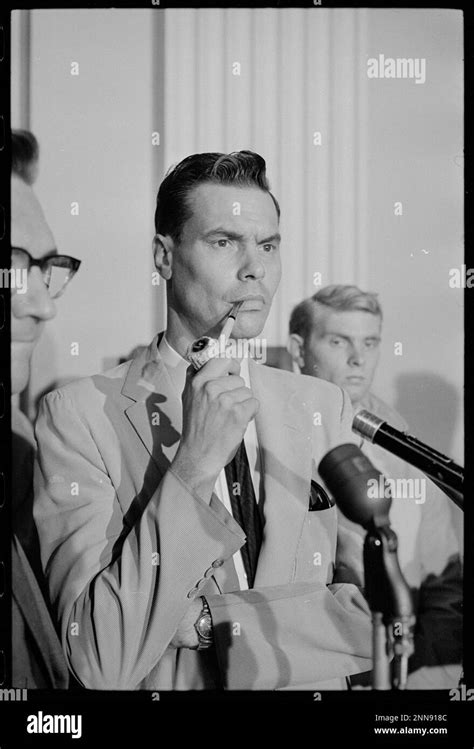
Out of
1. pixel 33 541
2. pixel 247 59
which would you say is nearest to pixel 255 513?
pixel 33 541

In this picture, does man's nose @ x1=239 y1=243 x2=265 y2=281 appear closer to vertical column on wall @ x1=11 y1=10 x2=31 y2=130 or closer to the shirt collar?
the shirt collar

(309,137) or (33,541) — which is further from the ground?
(309,137)

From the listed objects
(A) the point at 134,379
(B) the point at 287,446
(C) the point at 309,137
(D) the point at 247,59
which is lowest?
(B) the point at 287,446

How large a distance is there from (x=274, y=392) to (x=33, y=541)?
28.7 inches

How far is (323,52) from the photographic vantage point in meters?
2.55

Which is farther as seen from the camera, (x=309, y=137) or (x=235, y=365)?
(x=309, y=137)

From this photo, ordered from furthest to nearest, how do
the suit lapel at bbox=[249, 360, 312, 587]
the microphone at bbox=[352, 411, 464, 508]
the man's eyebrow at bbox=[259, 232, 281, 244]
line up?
1. the man's eyebrow at bbox=[259, 232, 281, 244]
2. the suit lapel at bbox=[249, 360, 312, 587]
3. the microphone at bbox=[352, 411, 464, 508]

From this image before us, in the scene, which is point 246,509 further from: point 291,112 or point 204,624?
point 291,112

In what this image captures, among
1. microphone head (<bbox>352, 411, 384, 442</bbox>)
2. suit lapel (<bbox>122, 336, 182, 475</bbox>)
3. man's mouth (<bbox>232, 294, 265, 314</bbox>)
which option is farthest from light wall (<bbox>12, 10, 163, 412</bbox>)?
microphone head (<bbox>352, 411, 384, 442</bbox>)

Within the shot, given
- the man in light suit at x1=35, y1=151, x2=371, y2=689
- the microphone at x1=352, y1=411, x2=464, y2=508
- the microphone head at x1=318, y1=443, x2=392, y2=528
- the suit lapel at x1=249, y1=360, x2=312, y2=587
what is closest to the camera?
the microphone head at x1=318, y1=443, x2=392, y2=528

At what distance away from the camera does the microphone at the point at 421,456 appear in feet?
6.68

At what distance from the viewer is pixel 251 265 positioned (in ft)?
8.13

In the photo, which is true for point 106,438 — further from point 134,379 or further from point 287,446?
point 287,446

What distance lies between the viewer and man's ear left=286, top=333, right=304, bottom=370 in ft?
8.25
